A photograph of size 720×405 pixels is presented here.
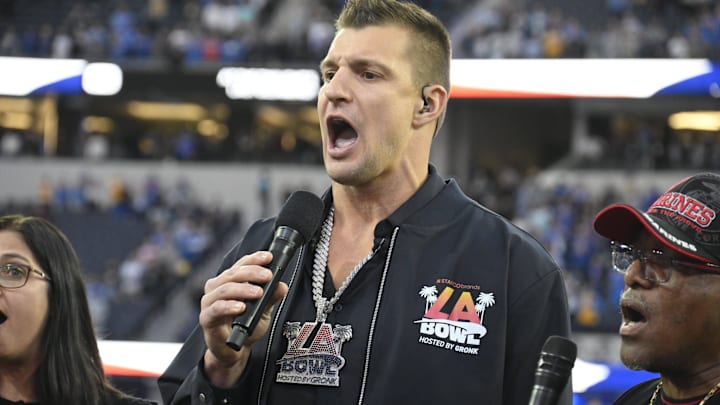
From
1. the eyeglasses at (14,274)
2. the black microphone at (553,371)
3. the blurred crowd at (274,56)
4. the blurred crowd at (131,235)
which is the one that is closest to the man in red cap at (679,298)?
the black microphone at (553,371)

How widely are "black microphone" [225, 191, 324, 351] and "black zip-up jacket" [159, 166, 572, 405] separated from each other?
179 millimetres

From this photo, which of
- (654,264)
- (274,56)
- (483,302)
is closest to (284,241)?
(483,302)

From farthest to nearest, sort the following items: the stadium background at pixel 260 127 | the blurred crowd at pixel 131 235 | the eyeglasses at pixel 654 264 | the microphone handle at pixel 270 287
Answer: the stadium background at pixel 260 127 < the blurred crowd at pixel 131 235 < the eyeglasses at pixel 654 264 < the microphone handle at pixel 270 287

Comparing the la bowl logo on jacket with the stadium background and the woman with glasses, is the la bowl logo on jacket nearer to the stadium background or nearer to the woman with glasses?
the woman with glasses

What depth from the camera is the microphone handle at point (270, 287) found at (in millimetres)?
2219

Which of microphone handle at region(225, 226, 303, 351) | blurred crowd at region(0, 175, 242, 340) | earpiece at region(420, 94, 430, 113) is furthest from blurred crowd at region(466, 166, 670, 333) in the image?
microphone handle at region(225, 226, 303, 351)

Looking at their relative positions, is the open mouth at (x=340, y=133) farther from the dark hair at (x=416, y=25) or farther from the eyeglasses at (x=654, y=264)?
the eyeglasses at (x=654, y=264)

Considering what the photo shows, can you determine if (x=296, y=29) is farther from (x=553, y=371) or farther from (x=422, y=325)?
(x=553, y=371)

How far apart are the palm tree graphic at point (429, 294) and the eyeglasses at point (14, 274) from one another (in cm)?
108

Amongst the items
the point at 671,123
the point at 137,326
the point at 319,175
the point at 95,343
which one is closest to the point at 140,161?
the point at 319,175

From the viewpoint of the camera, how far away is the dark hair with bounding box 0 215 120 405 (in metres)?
2.88

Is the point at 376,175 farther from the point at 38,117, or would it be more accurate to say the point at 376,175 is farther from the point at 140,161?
the point at 38,117

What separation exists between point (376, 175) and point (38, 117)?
2386 cm

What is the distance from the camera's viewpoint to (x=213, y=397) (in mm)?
2475
